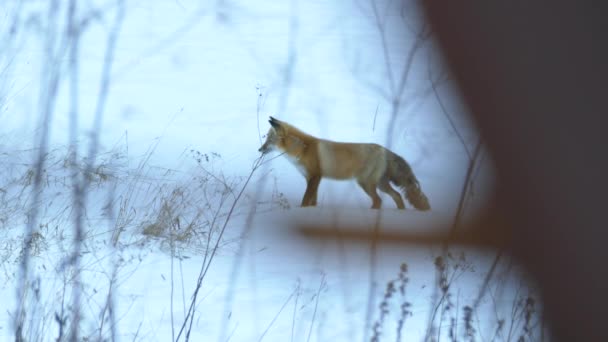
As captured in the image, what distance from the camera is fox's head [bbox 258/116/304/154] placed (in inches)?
164

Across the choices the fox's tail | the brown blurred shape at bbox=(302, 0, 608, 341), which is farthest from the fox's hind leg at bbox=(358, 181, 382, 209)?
the brown blurred shape at bbox=(302, 0, 608, 341)

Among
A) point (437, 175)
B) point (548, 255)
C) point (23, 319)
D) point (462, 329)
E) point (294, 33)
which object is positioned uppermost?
point (294, 33)

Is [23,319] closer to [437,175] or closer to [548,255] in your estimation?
[548,255]

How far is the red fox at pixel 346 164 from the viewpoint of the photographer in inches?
155

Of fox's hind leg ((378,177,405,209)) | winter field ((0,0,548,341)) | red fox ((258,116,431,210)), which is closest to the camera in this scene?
winter field ((0,0,548,341))

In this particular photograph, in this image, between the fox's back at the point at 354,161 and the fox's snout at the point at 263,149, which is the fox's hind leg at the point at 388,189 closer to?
the fox's back at the point at 354,161

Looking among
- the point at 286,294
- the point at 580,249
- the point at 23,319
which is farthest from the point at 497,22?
the point at 286,294

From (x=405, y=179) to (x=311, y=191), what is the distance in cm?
60

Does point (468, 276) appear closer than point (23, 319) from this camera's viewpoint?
No

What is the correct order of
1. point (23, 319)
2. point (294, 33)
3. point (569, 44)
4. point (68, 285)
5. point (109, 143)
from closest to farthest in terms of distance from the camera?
point (569, 44) < point (23, 319) < point (68, 285) < point (109, 143) < point (294, 33)

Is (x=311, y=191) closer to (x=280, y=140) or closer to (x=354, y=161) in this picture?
(x=354, y=161)

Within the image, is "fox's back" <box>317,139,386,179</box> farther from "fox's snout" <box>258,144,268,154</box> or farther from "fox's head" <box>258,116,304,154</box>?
"fox's snout" <box>258,144,268,154</box>

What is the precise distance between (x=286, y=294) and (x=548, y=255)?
1.68 meters

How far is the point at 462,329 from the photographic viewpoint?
1729mm
